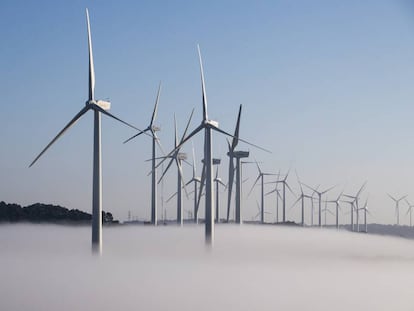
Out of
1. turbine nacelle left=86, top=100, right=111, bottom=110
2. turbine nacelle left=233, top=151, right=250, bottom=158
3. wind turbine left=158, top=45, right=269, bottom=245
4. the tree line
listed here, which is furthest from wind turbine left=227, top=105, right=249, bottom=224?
the tree line

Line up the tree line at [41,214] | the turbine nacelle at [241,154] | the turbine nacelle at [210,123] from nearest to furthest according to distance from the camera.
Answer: the turbine nacelle at [210,123] → the turbine nacelle at [241,154] → the tree line at [41,214]

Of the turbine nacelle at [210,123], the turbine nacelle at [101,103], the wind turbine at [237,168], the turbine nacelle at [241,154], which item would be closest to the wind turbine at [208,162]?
the turbine nacelle at [210,123]

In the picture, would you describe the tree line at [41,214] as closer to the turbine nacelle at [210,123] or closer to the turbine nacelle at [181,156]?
the turbine nacelle at [181,156]

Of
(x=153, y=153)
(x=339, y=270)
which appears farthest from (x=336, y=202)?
(x=339, y=270)

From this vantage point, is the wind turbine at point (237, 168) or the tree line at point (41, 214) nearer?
the wind turbine at point (237, 168)

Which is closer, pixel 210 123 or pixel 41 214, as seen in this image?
pixel 210 123

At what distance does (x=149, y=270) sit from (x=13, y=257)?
2158 cm

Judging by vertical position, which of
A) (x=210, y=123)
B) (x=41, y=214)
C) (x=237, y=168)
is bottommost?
(x=41, y=214)

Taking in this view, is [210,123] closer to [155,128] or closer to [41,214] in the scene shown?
[155,128]

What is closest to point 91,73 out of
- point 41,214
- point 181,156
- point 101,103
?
point 101,103

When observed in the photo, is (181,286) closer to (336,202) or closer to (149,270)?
(149,270)

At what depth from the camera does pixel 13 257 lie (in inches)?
3243

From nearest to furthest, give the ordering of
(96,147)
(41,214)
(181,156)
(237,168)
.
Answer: (96,147)
(237,168)
(181,156)
(41,214)

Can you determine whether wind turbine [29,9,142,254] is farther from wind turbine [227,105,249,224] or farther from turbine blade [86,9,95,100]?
wind turbine [227,105,249,224]
